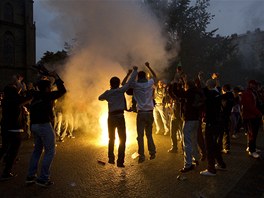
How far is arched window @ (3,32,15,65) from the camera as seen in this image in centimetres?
3542

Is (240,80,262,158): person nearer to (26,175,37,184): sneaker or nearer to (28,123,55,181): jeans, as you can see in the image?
(28,123,55,181): jeans

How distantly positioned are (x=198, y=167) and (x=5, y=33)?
117 ft

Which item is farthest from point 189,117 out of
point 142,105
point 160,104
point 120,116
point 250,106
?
point 160,104

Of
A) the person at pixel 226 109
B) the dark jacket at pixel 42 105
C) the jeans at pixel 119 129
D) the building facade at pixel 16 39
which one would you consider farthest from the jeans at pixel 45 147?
the building facade at pixel 16 39

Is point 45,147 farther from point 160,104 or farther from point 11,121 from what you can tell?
point 160,104

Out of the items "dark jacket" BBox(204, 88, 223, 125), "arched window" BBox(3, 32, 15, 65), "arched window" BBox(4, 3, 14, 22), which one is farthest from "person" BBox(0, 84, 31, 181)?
"arched window" BBox(4, 3, 14, 22)

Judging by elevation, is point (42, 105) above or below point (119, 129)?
above

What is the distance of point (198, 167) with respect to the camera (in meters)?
6.07

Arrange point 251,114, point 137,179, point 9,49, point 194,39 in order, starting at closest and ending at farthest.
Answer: point 137,179 → point 251,114 → point 194,39 → point 9,49

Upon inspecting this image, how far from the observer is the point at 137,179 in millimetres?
Result: 5195

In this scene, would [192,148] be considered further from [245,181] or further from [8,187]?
[8,187]

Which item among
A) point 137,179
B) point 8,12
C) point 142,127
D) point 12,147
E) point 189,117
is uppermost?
point 8,12

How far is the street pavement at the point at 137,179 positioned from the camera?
4.51 meters

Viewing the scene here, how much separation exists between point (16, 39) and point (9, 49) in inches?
66.7
